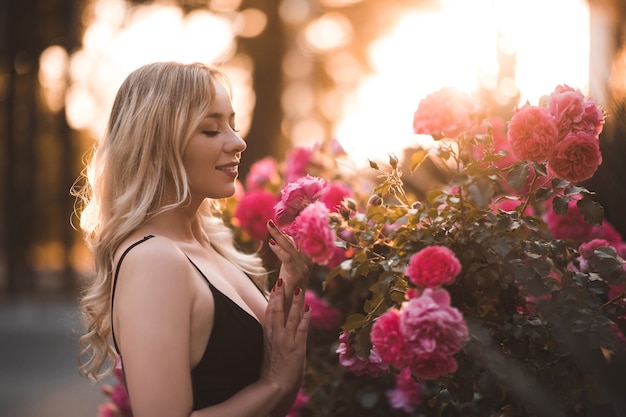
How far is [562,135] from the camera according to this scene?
76.5 inches

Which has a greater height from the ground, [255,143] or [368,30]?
[368,30]

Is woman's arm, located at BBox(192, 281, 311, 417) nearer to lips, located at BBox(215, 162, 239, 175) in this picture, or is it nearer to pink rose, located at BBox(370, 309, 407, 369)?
lips, located at BBox(215, 162, 239, 175)

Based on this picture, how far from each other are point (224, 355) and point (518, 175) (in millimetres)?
868

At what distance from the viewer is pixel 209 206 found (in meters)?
2.78

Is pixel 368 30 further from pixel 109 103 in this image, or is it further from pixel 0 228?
pixel 109 103

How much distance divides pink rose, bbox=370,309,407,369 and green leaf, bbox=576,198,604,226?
58 cm

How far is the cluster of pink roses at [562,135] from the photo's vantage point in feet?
6.26

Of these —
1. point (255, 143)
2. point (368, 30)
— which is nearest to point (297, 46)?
point (368, 30)

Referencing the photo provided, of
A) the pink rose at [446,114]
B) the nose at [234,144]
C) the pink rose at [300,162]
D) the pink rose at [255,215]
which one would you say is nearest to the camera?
the pink rose at [446,114]

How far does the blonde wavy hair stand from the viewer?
2.21 metres

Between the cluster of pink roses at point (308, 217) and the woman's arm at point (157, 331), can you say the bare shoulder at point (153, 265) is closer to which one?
the woman's arm at point (157, 331)

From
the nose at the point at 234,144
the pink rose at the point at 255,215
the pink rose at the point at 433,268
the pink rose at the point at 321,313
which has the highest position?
the nose at the point at 234,144

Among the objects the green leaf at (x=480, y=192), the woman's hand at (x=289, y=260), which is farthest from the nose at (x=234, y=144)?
the green leaf at (x=480, y=192)

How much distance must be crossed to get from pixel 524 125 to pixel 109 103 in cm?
123
